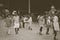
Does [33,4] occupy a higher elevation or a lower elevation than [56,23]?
higher

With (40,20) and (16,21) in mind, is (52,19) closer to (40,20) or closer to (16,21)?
(40,20)

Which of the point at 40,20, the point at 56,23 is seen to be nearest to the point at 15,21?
the point at 40,20

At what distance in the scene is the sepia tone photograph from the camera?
17.0ft

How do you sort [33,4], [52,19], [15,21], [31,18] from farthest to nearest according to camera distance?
[31,18] < [33,4] < [15,21] < [52,19]

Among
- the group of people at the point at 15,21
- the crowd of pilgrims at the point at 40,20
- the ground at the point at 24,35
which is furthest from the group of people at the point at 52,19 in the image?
the group of people at the point at 15,21

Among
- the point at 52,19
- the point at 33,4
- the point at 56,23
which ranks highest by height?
the point at 33,4

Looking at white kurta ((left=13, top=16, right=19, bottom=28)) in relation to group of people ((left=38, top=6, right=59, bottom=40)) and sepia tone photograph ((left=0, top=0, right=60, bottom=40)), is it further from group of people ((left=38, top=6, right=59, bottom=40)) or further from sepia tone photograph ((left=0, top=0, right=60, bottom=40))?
group of people ((left=38, top=6, right=59, bottom=40))

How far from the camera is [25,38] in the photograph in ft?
16.5

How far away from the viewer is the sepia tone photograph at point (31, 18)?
5184mm

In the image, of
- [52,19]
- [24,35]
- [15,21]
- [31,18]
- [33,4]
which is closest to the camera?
[52,19]

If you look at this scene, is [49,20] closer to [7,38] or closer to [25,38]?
[25,38]

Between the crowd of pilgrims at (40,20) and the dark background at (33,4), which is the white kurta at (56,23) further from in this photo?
the dark background at (33,4)

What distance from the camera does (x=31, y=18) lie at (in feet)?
21.1

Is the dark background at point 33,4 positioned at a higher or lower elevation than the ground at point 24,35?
higher
